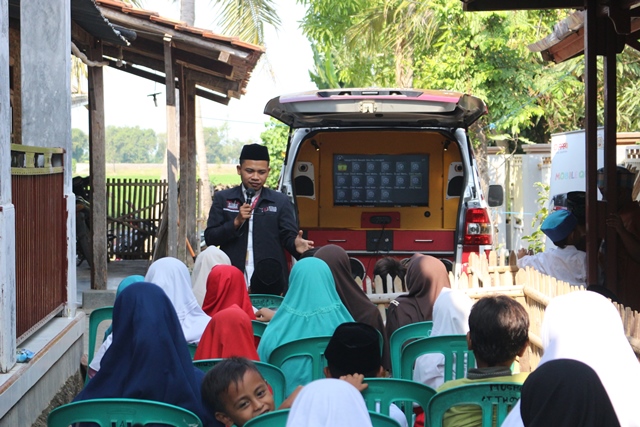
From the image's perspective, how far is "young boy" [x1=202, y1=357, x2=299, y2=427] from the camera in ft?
12.8

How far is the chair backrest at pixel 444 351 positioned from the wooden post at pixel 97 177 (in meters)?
6.59

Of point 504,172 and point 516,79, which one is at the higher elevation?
point 516,79

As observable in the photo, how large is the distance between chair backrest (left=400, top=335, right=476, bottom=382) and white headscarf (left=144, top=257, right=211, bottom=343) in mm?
1219

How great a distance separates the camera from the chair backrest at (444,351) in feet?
16.0

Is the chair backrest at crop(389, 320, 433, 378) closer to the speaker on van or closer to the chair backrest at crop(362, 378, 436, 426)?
the chair backrest at crop(362, 378, 436, 426)

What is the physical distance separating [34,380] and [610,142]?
480 cm

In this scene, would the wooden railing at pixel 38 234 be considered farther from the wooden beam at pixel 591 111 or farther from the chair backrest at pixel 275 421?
the wooden beam at pixel 591 111

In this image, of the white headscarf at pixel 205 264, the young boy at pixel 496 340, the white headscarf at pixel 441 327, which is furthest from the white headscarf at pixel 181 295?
the young boy at pixel 496 340

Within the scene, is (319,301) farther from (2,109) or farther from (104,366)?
(2,109)

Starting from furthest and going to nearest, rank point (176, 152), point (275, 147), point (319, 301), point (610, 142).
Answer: point (275, 147) < point (176, 152) < point (610, 142) < point (319, 301)

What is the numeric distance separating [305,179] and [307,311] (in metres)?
5.43

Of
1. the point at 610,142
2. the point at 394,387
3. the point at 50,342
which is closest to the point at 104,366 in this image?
the point at 394,387

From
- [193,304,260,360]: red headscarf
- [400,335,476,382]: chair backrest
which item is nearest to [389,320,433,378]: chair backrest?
[400,335,476,382]: chair backrest

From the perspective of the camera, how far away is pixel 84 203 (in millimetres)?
14422
